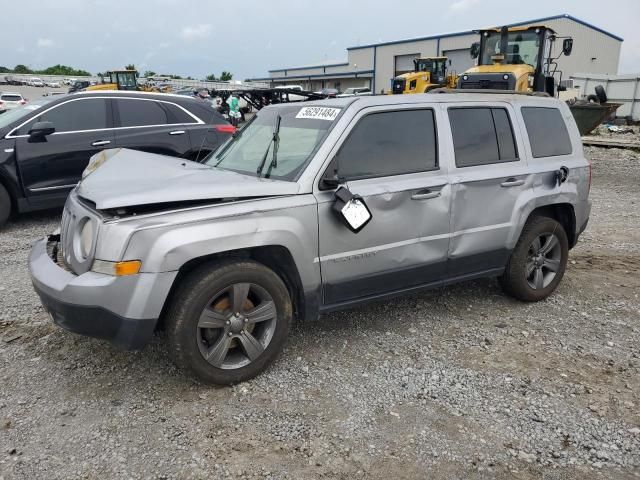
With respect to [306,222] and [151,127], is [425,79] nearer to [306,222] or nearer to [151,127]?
[151,127]

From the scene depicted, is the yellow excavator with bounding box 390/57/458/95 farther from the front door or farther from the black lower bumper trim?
the black lower bumper trim

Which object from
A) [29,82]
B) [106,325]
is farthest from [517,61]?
[29,82]

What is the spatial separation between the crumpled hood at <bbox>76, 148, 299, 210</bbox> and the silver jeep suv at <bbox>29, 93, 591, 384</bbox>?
0.04ft

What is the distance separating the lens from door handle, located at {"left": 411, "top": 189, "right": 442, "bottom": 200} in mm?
3787

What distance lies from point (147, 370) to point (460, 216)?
253 cm

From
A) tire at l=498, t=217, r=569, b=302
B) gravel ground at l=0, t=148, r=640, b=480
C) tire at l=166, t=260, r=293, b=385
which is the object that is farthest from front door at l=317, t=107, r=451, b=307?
tire at l=498, t=217, r=569, b=302

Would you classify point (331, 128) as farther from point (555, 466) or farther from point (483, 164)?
point (555, 466)

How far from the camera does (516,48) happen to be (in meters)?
14.0

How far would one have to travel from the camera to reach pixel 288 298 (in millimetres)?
3395

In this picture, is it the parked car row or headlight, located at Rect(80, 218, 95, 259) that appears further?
the parked car row

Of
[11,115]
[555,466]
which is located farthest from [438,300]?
[11,115]

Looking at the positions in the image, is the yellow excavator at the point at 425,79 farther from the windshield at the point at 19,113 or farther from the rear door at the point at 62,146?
the windshield at the point at 19,113

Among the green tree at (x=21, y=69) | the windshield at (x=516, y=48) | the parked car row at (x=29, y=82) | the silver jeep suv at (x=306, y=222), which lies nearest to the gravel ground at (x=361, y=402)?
the silver jeep suv at (x=306, y=222)

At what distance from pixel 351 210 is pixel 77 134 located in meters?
5.32
